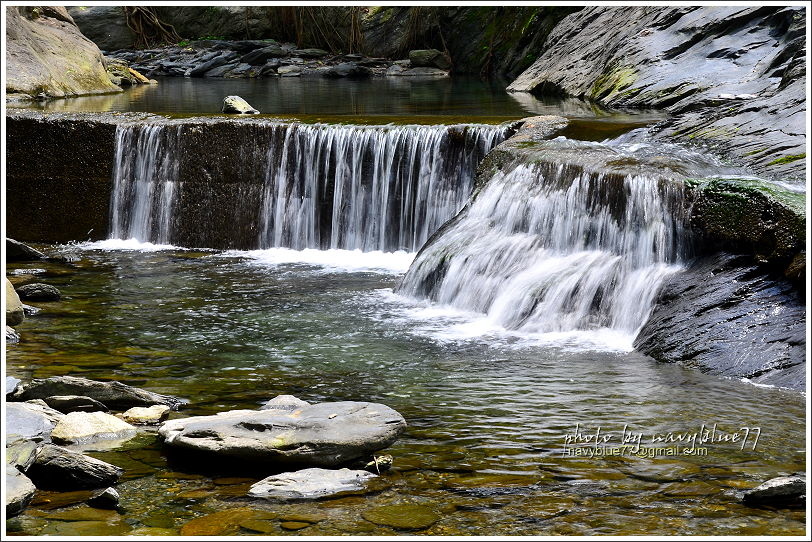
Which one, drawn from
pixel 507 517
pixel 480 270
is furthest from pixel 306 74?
pixel 507 517

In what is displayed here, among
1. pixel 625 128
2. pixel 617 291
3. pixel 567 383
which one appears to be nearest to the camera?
pixel 567 383

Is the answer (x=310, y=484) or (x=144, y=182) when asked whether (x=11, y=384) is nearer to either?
(x=310, y=484)

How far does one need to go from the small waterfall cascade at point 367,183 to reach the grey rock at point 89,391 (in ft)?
22.0

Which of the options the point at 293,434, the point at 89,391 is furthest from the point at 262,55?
the point at 293,434

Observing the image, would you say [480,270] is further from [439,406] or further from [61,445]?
[61,445]

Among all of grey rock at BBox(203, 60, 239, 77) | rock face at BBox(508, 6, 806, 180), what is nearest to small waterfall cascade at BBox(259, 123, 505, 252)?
rock face at BBox(508, 6, 806, 180)

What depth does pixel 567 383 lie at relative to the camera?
7.13m

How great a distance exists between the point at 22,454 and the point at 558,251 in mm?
5962

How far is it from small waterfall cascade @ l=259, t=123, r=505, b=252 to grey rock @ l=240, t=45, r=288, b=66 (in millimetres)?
19248

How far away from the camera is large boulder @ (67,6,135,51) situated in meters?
35.9

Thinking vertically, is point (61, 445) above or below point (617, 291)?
below

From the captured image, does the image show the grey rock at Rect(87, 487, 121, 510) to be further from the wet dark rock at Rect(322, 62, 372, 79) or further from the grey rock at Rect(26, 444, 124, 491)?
the wet dark rock at Rect(322, 62, 372, 79)

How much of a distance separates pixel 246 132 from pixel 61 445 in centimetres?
855

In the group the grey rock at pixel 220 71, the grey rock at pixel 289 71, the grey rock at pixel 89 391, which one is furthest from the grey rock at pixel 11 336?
the grey rock at pixel 220 71
